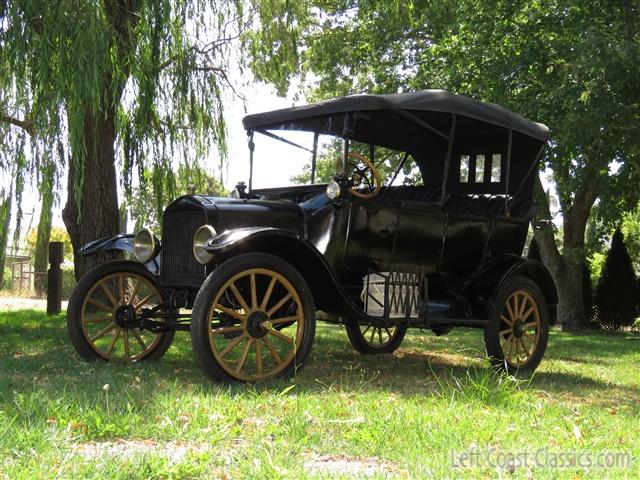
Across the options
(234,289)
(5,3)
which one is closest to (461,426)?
(234,289)

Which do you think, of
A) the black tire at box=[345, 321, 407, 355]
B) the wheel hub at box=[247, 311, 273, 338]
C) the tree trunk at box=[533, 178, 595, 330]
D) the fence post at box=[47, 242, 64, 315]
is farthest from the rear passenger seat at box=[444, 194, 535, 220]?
the tree trunk at box=[533, 178, 595, 330]

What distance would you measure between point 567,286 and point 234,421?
15.4 metres

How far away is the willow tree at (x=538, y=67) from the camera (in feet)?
39.2

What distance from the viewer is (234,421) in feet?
12.9

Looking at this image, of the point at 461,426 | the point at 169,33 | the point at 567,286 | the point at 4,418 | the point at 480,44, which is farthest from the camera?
the point at 567,286

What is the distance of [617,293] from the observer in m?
18.7

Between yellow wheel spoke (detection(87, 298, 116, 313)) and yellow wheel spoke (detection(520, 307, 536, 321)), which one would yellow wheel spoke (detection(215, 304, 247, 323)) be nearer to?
yellow wheel spoke (detection(87, 298, 116, 313))

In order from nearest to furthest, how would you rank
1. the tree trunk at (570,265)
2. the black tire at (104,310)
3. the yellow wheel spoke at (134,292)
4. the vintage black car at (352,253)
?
the vintage black car at (352,253) < the black tire at (104,310) < the yellow wheel spoke at (134,292) < the tree trunk at (570,265)

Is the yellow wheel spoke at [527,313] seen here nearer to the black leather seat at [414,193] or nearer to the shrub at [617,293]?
the black leather seat at [414,193]

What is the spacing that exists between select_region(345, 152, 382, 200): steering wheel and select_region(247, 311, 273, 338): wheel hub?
4.42 ft

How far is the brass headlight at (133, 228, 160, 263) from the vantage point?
6379 mm

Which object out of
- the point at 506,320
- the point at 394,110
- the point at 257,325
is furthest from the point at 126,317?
the point at 506,320

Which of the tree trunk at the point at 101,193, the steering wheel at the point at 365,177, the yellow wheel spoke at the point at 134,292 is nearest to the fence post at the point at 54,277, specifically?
the tree trunk at the point at 101,193

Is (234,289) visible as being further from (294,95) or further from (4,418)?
(294,95)
